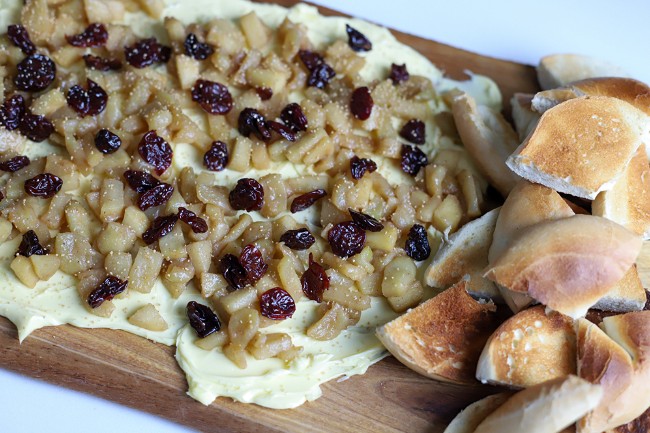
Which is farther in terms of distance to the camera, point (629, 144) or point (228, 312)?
point (629, 144)

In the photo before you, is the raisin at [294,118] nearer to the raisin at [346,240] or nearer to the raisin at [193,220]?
the raisin at [346,240]

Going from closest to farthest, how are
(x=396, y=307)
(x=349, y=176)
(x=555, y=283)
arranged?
(x=555, y=283), (x=396, y=307), (x=349, y=176)

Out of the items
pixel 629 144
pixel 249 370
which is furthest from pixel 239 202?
pixel 629 144

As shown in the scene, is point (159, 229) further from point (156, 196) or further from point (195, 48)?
point (195, 48)

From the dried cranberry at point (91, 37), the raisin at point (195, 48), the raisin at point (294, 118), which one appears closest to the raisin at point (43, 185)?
the dried cranberry at point (91, 37)

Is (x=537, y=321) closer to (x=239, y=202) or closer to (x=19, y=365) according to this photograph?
(x=239, y=202)

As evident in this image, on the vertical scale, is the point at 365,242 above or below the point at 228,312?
above
